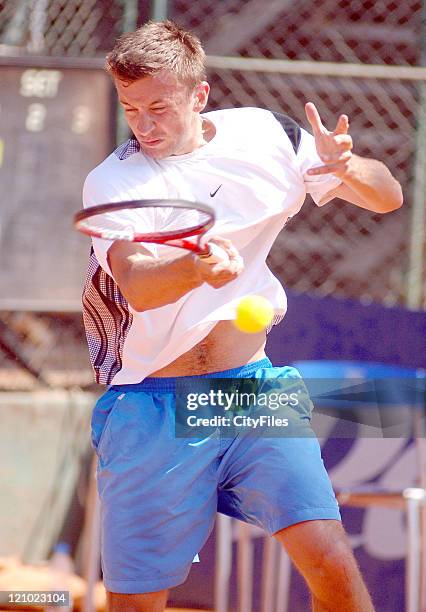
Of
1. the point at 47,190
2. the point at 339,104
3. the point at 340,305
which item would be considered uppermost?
the point at 339,104

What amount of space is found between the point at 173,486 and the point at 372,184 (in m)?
0.87

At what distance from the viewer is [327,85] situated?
6105 millimetres

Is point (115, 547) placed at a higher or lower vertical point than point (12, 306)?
lower

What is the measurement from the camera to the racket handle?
221cm

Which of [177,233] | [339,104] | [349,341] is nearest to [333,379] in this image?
[349,341]

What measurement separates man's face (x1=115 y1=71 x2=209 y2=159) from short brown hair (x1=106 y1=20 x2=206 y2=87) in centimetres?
2

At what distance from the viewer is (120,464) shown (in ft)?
8.66

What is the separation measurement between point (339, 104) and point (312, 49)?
0.41 meters

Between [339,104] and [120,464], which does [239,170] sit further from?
[339,104]

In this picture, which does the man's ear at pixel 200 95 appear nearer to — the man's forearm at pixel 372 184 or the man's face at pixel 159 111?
the man's face at pixel 159 111

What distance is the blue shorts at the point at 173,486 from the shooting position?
2.60m

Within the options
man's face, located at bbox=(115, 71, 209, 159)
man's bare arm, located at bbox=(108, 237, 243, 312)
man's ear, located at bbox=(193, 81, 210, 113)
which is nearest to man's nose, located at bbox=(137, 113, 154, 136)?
man's face, located at bbox=(115, 71, 209, 159)

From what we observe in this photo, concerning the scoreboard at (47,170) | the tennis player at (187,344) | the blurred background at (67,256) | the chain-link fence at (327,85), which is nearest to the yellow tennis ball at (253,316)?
the tennis player at (187,344)

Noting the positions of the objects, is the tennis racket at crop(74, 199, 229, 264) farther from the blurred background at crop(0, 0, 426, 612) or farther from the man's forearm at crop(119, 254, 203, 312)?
the blurred background at crop(0, 0, 426, 612)
